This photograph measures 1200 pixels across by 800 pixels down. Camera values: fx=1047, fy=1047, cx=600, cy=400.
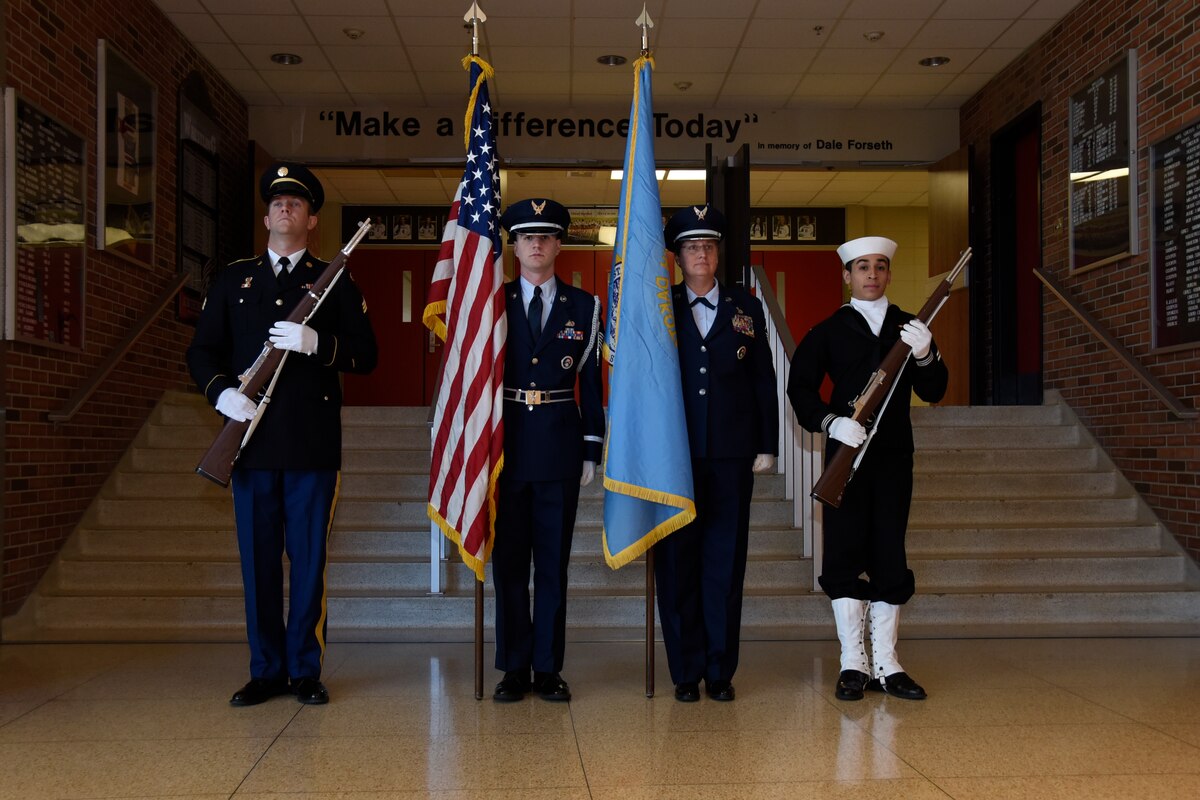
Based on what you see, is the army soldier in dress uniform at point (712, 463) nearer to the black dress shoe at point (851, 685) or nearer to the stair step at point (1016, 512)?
the black dress shoe at point (851, 685)

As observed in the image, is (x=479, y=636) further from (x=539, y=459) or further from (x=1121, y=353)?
(x=1121, y=353)

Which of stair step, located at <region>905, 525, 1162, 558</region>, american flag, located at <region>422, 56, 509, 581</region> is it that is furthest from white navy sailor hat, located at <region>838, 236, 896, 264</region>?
stair step, located at <region>905, 525, 1162, 558</region>

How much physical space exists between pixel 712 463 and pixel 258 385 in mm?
1474

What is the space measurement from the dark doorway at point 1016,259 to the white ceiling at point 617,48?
621 mm

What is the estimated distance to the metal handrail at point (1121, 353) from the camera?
17.6 ft

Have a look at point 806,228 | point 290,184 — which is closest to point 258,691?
point 290,184

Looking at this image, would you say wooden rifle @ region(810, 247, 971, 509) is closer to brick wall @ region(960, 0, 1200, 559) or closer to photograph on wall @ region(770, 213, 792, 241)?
brick wall @ region(960, 0, 1200, 559)

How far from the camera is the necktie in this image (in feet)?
11.4

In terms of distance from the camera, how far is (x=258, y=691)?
11.0 feet

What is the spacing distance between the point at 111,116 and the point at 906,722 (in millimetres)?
5240

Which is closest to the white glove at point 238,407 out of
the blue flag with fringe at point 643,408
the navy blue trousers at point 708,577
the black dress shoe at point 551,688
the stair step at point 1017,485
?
the blue flag with fringe at point 643,408

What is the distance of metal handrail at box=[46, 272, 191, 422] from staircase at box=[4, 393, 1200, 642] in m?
0.66

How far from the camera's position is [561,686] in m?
3.42

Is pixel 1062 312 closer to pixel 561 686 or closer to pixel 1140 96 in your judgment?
pixel 1140 96
